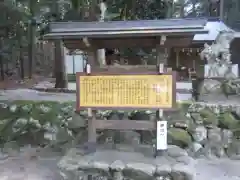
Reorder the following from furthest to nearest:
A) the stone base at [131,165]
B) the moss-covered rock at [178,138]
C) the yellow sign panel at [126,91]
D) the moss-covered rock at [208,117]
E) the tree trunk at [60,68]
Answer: the tree trunk at [60,68] → the moss-covered rock at [208,117] → the moss-covered rock at [178,138] → the yellow sign panel at [126,91] → the stone base at [131,165]

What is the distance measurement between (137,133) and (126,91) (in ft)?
4.58

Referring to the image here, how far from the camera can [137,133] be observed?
5285 millimetres

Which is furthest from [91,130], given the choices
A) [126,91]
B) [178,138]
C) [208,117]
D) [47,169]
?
[208,117]

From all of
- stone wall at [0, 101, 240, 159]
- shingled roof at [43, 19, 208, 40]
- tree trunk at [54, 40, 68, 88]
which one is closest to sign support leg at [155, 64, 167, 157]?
stone wall at [0, 101, 240, 159]

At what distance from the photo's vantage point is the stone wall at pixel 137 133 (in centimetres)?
555

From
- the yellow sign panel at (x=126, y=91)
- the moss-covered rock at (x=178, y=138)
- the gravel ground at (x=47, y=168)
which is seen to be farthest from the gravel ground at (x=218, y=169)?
the yellow sign panel at (x=126, y=91)

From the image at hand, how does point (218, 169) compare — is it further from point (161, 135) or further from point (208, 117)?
point (161, 135)

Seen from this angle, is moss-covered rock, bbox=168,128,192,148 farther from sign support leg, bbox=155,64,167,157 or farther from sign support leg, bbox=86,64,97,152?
sign support leg, bbox=86,64,97,152

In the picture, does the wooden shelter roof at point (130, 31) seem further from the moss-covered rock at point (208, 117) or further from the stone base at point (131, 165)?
the moss-covered rock at point (208, 117)

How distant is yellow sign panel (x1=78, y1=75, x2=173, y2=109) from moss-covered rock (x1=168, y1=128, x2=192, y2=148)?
1.59m

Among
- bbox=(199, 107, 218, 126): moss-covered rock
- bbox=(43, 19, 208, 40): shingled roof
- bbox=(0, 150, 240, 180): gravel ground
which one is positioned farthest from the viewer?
bbox=(199, 107, 218, 126): moss-covered rock

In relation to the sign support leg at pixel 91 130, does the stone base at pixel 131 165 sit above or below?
below

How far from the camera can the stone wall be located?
5.55m

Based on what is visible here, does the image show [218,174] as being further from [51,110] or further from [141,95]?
[51,110]
